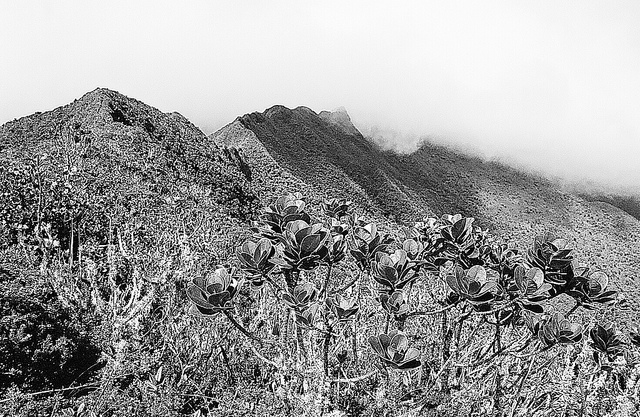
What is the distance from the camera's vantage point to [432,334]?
313 centimetres

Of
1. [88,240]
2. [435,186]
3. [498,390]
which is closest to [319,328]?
[498,390]

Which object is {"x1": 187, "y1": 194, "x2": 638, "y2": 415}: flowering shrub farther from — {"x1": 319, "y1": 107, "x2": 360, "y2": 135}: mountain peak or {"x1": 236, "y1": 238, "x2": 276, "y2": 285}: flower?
{"x1": 319, "y1": 107, "x2": 360, "y2": 135}: mountain peak

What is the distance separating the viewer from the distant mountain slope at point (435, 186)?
154 feet

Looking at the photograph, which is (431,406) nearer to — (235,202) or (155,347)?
(155,347)

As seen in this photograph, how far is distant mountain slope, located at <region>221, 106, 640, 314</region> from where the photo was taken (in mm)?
46875

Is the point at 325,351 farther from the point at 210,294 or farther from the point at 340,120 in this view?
the point at 340,120

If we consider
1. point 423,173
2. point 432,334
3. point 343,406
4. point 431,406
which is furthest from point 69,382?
point 423,173

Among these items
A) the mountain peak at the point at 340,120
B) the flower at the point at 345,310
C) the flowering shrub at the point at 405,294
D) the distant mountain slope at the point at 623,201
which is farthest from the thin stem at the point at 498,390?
the distant mountain slope at the point at 623,201

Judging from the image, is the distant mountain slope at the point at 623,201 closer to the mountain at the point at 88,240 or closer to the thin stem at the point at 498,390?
the mountain at the point at 88,240

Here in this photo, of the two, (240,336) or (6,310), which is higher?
(6,310)

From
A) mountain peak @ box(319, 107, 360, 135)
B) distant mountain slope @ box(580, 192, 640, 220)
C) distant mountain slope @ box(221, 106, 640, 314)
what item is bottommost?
distant mountain slope @ box(580, 192, 640, 220)

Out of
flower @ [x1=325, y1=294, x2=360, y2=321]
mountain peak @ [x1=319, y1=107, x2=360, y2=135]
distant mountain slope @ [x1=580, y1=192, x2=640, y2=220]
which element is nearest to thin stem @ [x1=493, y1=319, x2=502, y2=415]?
flower @ [x1=325, y1=294, x2=360, y2=321]

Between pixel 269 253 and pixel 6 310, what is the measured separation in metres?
2.06

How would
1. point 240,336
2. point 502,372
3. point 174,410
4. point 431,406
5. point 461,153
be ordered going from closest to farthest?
point 431,406 → point 174,410 → point 502,372 → point 240,336 → point 461,153
